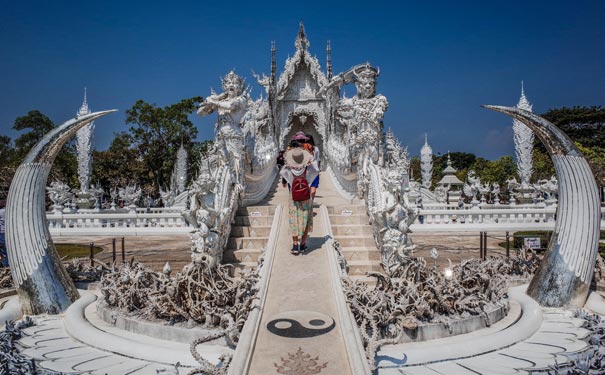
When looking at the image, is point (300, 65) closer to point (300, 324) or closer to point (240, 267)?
point (240, 267)

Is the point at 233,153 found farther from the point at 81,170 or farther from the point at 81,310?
the point at 81,170

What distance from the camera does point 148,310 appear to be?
4992 mm

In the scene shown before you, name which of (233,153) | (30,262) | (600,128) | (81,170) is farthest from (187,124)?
(600,128)

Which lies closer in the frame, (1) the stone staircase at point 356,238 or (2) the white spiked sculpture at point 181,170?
(1) the stone staircase at point 356,238

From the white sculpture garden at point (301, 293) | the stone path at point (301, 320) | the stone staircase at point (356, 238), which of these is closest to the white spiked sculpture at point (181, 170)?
the white sculpture garden at point (301, 293)

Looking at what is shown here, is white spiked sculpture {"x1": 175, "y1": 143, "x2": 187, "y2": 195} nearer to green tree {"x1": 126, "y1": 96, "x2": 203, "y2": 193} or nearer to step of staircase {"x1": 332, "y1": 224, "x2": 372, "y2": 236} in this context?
green tree {"x1": 126, "y1": 96, "x2": 203, "y2": 193}

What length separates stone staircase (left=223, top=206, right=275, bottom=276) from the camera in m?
6.93

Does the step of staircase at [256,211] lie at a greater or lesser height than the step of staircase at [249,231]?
greater


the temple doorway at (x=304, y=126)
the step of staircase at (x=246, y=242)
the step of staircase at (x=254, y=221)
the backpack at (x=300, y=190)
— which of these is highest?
the temple doorway at (x=304, y=126)

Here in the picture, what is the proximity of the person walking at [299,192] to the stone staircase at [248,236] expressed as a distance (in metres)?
0.98

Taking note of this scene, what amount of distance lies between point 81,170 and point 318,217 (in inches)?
884

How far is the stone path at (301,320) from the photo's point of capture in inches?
137

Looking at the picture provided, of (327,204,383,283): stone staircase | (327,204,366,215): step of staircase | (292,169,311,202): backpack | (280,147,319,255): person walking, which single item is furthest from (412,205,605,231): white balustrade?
(292,169,311,202): backpack

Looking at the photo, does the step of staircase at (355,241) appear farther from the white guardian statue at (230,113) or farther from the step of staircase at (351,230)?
the white guardian statue at (230,113)
